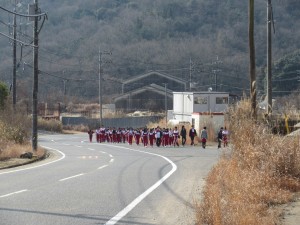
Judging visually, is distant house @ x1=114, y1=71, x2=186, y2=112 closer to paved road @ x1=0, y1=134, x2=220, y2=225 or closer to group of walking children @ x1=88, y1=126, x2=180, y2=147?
group of walking children @ x1=88, y1=126, x2=180, y2=147

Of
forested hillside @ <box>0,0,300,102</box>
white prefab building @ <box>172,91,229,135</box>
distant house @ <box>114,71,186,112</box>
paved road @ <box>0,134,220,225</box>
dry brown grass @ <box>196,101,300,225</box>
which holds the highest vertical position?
forested hillside @ <box>0,0,300,102</box>

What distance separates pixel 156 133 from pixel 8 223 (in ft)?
105

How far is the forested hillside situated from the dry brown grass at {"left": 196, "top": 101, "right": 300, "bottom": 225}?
212 feet

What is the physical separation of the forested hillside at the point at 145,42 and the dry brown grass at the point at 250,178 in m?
64.7

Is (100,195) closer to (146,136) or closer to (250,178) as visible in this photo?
(250,178)

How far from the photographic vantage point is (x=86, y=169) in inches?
868

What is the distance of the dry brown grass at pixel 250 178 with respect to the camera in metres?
10.1

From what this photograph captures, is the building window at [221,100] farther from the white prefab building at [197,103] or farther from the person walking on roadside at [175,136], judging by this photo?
the person walking on roadside at [175,136]

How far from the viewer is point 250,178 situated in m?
13.3

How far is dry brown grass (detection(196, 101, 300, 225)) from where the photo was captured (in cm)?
1009

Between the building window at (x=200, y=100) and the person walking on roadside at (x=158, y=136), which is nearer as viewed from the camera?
the person walking on roadside at (x=158, y=136)

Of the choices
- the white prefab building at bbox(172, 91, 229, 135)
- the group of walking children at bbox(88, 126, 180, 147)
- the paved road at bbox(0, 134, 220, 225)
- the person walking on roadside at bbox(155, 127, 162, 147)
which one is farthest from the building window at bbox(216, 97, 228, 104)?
the paved road at bbox(0, 134, 220, 225)

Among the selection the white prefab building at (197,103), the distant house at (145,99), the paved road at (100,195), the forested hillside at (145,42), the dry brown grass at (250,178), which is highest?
the forested hillside at (145,42)

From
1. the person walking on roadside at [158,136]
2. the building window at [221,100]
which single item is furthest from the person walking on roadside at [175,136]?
the building window at [221,100]
